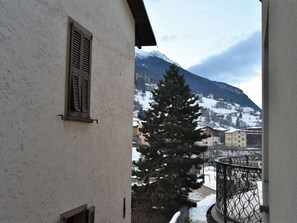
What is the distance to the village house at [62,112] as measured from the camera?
3.58 m

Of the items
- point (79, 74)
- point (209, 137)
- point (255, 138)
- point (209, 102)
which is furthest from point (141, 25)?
point (209, 102)

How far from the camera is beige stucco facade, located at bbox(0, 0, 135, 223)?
354 cm

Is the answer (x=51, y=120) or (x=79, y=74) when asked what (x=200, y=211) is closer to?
(x=79, y=74)

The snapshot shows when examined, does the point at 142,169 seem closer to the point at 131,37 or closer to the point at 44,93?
the point at 131,37

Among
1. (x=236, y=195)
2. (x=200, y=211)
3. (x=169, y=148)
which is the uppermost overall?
(x=169, y=148)

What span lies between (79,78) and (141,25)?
4.29 metres

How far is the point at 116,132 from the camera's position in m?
7.02

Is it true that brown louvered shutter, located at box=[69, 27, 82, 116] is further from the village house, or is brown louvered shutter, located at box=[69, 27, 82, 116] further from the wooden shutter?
the wooden shutter

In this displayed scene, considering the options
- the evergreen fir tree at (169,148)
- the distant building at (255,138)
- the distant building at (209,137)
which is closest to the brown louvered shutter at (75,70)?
the evergreen fir tree at (169,148)

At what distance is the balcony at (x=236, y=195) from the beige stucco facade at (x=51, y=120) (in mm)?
2024

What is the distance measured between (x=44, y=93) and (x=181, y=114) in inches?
813

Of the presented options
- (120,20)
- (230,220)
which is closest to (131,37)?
(120,20)

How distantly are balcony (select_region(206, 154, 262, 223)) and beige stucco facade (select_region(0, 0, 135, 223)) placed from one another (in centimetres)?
202

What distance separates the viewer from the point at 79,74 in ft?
16.9
